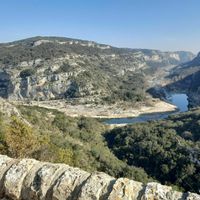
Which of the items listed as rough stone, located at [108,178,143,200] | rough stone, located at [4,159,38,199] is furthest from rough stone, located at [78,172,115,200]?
rough stone, located at [4,159,38,199]

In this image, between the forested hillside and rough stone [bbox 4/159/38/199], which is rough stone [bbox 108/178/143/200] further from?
the forested hillside

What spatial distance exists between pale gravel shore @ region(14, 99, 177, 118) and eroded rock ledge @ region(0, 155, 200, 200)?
429ft

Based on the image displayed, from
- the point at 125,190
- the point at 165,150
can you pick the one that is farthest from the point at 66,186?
the point at 165,150

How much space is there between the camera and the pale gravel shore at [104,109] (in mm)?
143250

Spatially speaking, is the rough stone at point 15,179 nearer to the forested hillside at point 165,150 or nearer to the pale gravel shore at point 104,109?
the forested hillside at point 165,150

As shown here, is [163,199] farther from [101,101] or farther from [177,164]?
[101,101]

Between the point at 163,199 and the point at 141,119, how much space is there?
131655 millimetres

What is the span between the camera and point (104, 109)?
153 metres

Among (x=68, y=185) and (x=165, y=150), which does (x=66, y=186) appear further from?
(x=165, y=150)

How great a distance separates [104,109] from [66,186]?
145m

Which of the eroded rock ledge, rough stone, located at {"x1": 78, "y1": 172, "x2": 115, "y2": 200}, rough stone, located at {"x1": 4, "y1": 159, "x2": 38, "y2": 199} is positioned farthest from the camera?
rough stone, located at {"x1": 4, "y1": 159, "x2": 38, "y2": 199}

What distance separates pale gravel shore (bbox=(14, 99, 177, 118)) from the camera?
143250 millimetres

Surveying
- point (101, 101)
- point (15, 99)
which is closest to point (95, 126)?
point (101, 101)

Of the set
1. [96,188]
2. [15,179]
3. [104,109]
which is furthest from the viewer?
[104,109]
